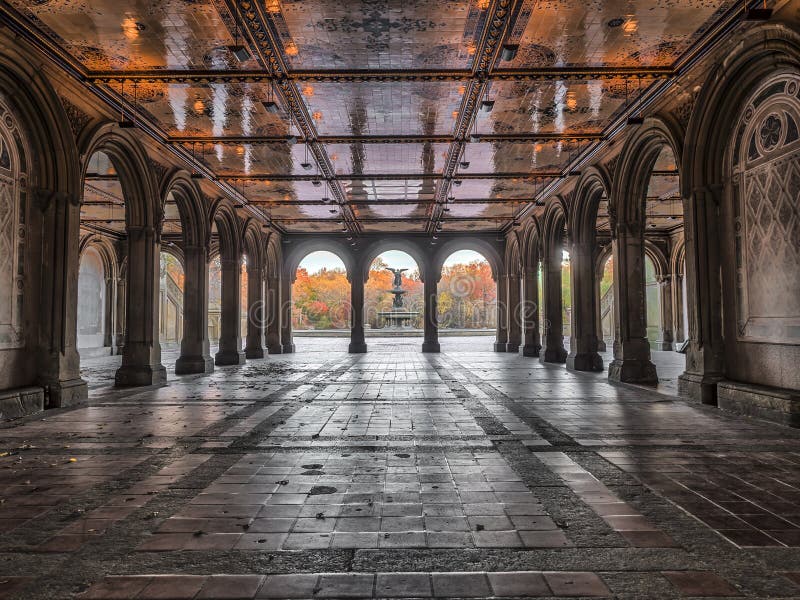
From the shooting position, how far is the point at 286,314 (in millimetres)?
22422

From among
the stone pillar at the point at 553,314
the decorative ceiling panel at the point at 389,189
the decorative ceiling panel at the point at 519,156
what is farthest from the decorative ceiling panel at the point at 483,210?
the decorative ceiling panel at the point at 519,156

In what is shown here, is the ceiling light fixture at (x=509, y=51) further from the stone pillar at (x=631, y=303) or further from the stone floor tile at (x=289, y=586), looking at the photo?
the stone floor tile at (x=289, y=586)

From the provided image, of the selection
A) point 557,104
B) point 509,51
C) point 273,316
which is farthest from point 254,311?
point 509,51

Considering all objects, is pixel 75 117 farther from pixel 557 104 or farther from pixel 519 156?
pixel 519 156

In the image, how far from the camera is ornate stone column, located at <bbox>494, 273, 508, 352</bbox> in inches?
885

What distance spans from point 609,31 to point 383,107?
388 cm

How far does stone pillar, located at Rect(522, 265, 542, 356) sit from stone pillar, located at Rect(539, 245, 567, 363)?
8.11 feet

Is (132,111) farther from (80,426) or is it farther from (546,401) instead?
(546,401)

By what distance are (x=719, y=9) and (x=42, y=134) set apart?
31.3ft

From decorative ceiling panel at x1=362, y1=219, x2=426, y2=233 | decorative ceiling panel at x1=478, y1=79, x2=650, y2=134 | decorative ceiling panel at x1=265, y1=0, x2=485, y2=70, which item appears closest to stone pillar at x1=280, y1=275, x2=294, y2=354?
decorative ceiling panel at x1=362, y1=219, x2=426, y2=233

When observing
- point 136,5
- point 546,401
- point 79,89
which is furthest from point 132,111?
point 546,401

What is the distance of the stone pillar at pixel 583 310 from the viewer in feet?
44.9

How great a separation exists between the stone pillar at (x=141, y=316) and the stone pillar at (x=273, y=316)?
9847 mm

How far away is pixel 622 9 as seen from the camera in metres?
6.52
